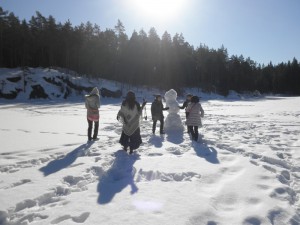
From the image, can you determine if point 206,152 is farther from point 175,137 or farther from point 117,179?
point 117,179

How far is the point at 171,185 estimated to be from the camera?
527 cm

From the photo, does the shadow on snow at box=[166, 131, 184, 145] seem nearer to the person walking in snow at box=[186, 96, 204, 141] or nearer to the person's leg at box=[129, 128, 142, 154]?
the person walking in snow at box=[186, 96, 204, 141]

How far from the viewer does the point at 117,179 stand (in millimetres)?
5770

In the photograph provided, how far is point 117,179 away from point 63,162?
76.5 inches

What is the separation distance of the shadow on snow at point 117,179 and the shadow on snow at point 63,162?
3.67 feet

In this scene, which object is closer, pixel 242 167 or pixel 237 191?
pixel 237 191

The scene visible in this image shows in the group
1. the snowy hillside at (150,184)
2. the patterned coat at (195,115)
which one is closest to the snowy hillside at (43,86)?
the snowy hillside at (150,184)

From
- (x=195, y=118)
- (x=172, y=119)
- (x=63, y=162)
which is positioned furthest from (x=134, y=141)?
(x=172, y=119)

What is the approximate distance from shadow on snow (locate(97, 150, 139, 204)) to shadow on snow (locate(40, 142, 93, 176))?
3.67ft

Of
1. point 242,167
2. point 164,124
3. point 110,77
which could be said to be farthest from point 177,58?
point 242,167

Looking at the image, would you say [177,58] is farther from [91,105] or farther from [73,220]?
[73,220]

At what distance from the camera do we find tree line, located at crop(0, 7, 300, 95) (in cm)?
5928

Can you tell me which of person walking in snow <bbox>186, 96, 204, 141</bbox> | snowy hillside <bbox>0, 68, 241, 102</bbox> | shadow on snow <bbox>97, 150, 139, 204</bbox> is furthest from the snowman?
snowy hillside <bbox>0, 68, 241, 102</bbox>

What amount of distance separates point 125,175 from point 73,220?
2.21 metres
